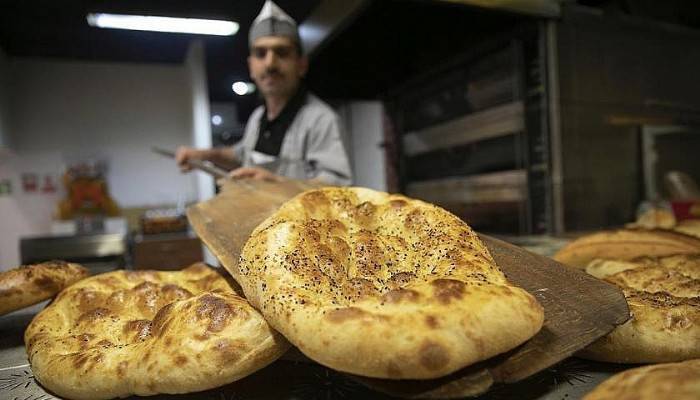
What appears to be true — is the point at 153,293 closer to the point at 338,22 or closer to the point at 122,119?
the point at 338,22

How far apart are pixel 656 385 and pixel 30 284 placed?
1116 millimetres

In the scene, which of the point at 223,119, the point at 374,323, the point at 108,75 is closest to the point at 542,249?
the point at 374,323

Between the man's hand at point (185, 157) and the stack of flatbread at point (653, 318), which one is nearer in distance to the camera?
the stack of flatbread at point (653, 318)

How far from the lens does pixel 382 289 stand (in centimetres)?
69

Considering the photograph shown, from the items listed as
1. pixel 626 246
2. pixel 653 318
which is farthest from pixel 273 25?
pixel 653 318

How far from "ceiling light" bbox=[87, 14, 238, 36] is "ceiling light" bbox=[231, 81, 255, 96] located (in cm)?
127

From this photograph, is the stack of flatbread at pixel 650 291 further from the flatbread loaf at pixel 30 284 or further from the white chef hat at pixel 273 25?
the white chef hat at pixel 273 25

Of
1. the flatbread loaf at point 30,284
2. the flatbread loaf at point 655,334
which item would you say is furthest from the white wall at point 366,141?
the flatbread loaf at point 655,334

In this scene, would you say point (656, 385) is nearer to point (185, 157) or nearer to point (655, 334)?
point (655, 334)

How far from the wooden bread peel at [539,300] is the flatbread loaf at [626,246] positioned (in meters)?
0.54

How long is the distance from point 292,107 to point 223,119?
4.47 meters

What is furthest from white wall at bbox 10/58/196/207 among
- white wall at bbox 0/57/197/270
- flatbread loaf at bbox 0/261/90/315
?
flatbread loaf at bbox 0/261/90/315

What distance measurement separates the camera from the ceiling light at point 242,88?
20.0 feet

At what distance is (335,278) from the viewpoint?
0.71 meters
